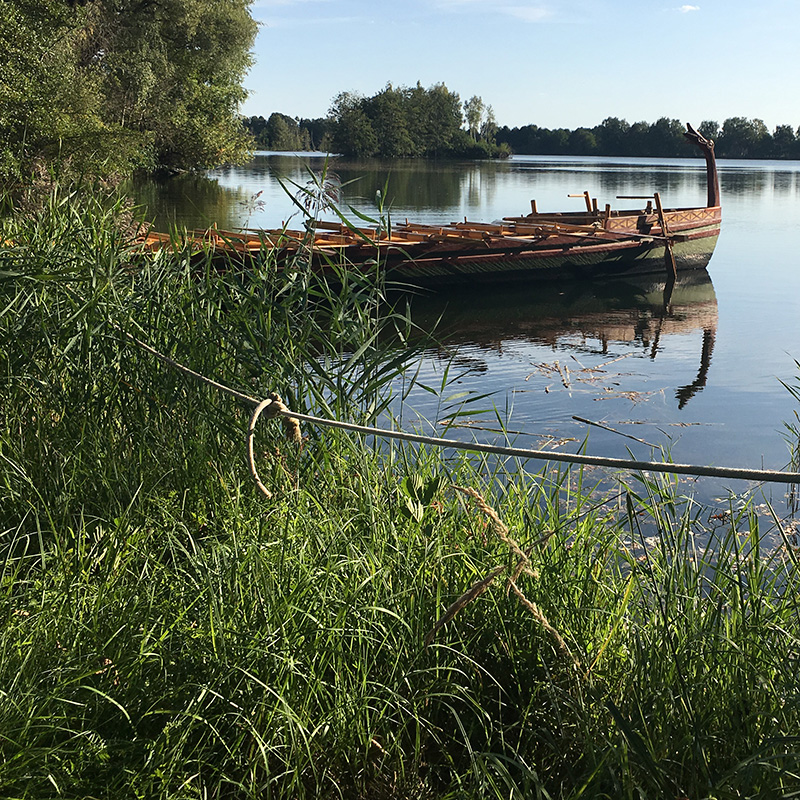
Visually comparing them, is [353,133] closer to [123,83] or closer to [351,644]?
[123,83]

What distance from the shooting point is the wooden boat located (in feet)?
47.8

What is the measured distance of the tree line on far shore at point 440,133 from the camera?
98125 mm

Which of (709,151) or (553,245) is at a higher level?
(709,151)

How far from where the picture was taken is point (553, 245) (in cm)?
1623

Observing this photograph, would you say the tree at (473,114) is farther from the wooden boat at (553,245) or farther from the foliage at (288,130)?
the wooden boat at (553,245)

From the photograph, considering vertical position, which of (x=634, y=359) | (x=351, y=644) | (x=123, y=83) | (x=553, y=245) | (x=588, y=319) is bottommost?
(x=634, y=359)

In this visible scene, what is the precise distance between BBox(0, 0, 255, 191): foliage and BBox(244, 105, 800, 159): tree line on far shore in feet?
170

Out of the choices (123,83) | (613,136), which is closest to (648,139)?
(613,136)

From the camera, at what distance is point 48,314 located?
360cm

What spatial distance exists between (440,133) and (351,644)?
4315 inches

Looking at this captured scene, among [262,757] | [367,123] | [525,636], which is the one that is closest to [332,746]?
[262,757]

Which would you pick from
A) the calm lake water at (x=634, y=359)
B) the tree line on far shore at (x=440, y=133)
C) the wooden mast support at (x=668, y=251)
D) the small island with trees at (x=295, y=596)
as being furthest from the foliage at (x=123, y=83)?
the tree line on far shore at (x=440, y=133)

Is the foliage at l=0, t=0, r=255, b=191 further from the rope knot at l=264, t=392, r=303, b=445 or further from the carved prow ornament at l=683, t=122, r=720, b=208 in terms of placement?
the carved prow ornament at l=683, t=122, r=720, b=208

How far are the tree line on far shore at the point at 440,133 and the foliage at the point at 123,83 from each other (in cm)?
5167
